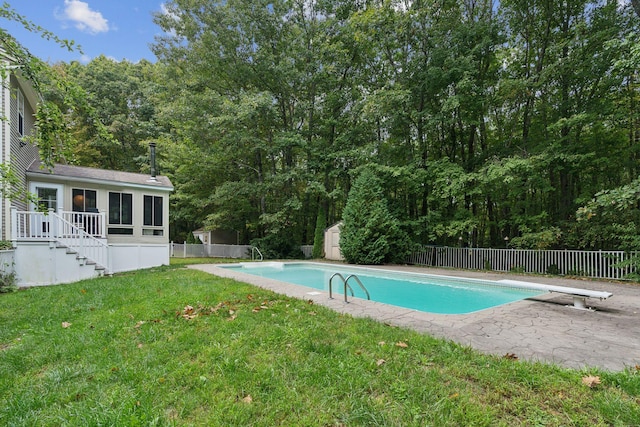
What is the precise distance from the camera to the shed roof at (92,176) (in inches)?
385

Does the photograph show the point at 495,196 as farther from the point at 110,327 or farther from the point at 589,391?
the point at 110,327

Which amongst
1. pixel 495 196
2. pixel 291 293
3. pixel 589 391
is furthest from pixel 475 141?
pixel 589 391

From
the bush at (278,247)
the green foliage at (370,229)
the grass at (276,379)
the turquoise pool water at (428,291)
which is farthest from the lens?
the bush at (278,247)

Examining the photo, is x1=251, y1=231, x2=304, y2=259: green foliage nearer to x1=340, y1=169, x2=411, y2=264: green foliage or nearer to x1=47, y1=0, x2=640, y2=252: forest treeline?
x1=47, y1=0, x2=640, y2=252: forest treeline

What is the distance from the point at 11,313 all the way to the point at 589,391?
23.7 ft

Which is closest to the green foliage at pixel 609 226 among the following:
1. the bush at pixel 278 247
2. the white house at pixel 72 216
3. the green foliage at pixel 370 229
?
the green foliage at pixel 370 229

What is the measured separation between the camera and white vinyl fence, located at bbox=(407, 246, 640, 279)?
894 cm

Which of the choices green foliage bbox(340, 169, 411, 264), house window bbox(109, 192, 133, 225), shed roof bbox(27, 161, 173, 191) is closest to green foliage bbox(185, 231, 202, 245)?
shed roof bbox(27, 161, 173, 191)

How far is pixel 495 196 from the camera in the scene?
1338 centimetres

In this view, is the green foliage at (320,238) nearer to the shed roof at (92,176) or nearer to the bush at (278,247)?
the bush at (278,247)

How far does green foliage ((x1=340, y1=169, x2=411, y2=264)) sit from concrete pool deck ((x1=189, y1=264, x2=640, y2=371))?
24.3 feet

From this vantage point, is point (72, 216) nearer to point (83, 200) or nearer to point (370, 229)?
point (83, 200)

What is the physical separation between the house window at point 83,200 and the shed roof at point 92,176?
48cm

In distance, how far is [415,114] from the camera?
14109 mm
